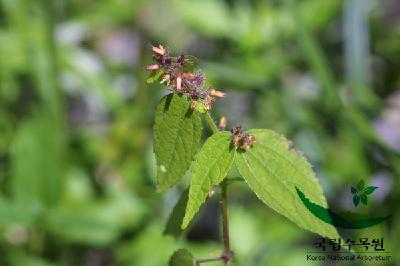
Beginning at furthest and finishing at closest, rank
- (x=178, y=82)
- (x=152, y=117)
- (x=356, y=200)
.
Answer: (x=152, y=117), (x=356, y=200), (x=178, y=82)

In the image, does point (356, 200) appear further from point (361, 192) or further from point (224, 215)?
point (224, 215)

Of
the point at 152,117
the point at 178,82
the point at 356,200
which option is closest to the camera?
the point at 178,82

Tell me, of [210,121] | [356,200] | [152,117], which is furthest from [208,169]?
[152,117]

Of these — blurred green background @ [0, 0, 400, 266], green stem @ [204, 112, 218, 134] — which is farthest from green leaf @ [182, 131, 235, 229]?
blurred green background @ [0, 0, 400, 266]

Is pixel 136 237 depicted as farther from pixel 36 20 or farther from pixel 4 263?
pixel 36 20

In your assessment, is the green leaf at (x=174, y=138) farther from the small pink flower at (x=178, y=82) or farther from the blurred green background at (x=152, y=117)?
the blurred green background at (x=152, y=117)

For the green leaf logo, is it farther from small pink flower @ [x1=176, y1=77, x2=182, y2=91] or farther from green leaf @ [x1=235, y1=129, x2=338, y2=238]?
small pink flower @ [x1=176, y1=77, x2=182, y2=91]
